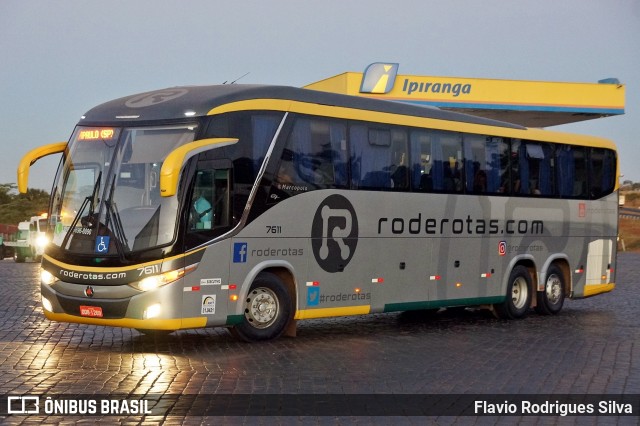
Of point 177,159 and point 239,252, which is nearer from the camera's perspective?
point 177,159

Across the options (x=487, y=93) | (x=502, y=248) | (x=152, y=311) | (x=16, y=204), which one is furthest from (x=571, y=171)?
(x=16, y=204)

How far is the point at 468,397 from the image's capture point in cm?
1016

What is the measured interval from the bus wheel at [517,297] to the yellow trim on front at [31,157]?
28.2 ft

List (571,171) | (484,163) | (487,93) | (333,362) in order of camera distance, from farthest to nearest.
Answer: (487,93), (571,171), (484,163), (333,362)

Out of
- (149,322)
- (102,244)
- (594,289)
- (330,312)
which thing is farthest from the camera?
(594,289)

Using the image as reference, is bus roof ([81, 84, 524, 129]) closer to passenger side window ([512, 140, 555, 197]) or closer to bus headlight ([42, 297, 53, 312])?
bus headlight ([42, 297, 53, 312])

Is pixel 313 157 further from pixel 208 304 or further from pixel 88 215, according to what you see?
pixel 88 215

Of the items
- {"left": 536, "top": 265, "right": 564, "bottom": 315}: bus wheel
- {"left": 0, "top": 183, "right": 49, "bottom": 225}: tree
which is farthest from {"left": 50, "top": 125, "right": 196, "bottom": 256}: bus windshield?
{"left": 0, "top": 183, "right": 49, "bottom": 225}: tree

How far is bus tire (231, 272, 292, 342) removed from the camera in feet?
48.1

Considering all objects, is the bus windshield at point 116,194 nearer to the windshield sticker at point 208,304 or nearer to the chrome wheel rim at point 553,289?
the windshield sticker at point 208,304

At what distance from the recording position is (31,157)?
48.8 ft

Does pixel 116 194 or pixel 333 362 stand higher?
pixel 116 194

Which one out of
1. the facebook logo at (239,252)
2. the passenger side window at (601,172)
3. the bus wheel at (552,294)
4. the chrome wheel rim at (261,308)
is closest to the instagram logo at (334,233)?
the chrome wheel rim at (261,308)

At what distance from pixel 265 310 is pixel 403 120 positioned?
420cm
